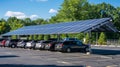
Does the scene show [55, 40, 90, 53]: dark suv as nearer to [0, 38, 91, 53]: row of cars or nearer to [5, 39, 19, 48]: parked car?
[0, 38, 91, 53]: row of cars

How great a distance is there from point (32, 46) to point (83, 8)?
51.0 m

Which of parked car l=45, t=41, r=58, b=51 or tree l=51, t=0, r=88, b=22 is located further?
tree l=51, t=0, r=88, b=22

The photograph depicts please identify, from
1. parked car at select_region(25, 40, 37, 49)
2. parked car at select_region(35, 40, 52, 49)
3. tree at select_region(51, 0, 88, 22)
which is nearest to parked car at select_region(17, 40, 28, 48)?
parked car at select_region(25, 40, 37, 49)

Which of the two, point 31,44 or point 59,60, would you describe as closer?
point 59,60

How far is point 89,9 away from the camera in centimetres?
9588

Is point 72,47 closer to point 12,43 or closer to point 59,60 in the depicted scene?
point 59,60

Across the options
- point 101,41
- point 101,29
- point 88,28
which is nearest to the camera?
point 88,28

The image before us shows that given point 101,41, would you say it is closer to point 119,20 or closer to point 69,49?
point 119,20

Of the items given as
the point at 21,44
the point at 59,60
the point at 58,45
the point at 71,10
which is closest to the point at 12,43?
the point at 21,44

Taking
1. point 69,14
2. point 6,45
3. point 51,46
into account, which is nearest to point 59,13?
point 69,14

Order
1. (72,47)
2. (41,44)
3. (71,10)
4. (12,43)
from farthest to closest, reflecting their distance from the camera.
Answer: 1. (71,10)
2. (12,43)
3. (41,44)
4. (72,47)

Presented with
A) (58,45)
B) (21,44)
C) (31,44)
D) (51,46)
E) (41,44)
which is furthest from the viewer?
(21,44)

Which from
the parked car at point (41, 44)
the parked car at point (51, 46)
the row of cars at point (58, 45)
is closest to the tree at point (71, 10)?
the row of cars at point (58, 45)

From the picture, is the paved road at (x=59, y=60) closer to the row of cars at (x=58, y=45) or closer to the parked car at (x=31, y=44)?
the row of cars at (x=58, y=45)
